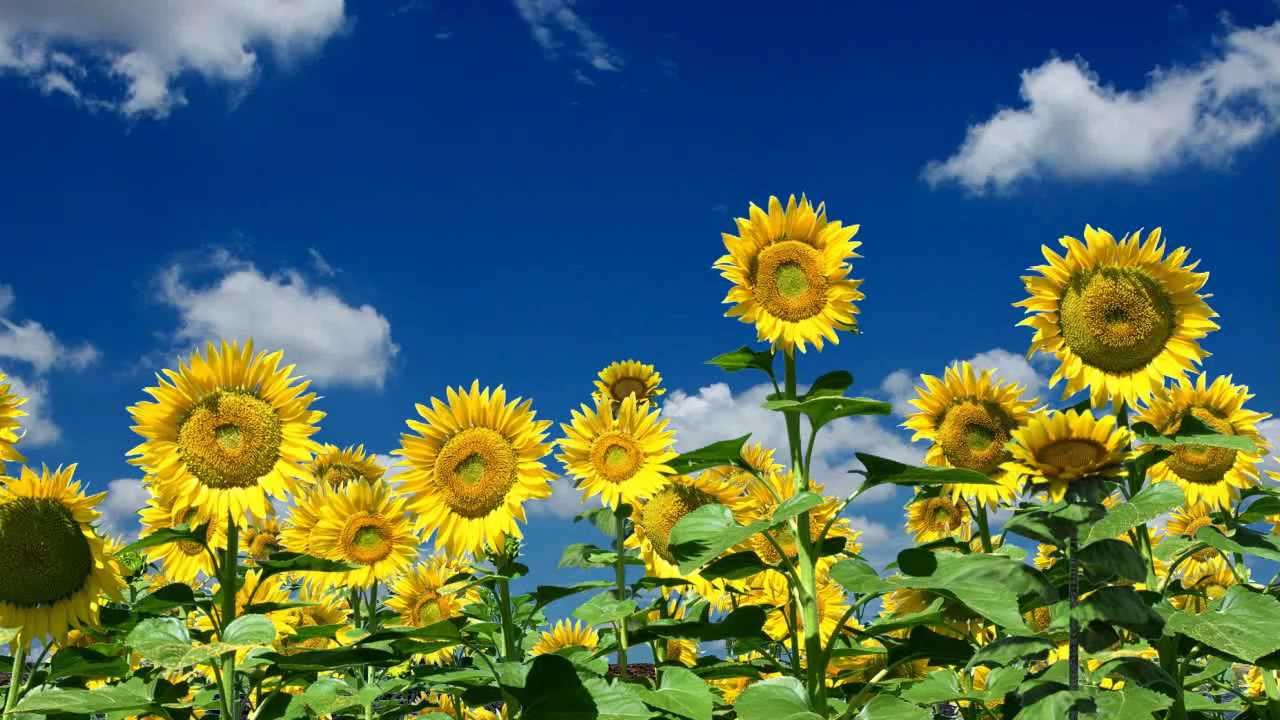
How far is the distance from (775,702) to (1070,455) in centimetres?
151

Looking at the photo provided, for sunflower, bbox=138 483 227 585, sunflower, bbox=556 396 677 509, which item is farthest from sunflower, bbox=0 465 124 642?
sunflower, bbox=556 396 677 509

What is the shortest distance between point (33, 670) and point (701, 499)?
3.52m

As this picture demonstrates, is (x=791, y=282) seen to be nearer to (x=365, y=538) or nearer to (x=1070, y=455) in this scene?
(x=1070, y=455)

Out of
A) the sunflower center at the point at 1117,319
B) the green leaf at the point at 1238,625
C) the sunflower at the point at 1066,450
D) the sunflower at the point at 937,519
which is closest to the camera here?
the sunflower at the point at 1066,450

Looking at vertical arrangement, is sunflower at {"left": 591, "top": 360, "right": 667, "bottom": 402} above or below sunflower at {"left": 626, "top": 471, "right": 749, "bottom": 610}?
above

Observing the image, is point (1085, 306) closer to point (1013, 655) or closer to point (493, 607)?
point (1013, 655)

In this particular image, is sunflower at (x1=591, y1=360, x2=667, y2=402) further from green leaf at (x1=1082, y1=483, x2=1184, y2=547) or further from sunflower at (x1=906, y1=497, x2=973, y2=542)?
green leaf at (x1=1082, y1=483, x2=1184, y2=547)

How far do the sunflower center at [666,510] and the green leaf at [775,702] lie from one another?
1.89m

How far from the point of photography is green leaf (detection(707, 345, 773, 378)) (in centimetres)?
481

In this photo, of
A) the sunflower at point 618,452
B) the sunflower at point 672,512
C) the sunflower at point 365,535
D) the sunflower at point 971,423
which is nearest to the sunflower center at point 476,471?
the sunflower at point 618,452

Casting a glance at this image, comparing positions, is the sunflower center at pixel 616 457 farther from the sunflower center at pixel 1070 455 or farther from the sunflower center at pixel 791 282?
A: the sunflower center at pixel 1070 455

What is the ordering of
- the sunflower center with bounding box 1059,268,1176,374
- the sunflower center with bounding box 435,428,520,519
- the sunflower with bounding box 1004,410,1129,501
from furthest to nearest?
1. the sunflower center with bounding box 435,428,520,519
2. the sunflower center with bounding box 1059,268,1176,374
3. the sunflower with bounding box 1004,410,1129,501

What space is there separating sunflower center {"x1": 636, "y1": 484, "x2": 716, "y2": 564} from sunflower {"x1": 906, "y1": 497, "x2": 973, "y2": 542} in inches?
79.2

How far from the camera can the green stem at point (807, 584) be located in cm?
429
